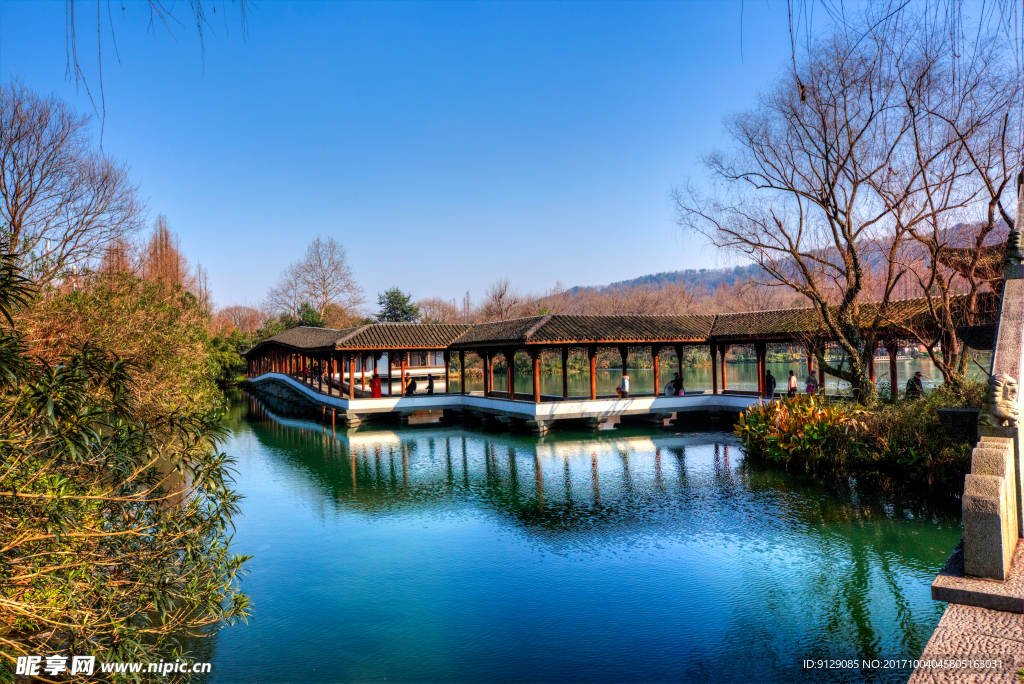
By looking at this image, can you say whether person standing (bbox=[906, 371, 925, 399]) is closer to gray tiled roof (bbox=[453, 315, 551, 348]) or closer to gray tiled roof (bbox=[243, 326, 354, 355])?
A: gray tiled roof (bbox=[453, 315, 551, 348])

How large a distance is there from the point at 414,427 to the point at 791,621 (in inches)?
609

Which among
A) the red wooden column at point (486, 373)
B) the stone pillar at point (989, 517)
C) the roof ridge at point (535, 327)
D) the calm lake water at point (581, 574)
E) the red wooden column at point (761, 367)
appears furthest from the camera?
the red wooden column at point (486, 373)

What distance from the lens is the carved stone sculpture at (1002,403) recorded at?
4621 millimetres

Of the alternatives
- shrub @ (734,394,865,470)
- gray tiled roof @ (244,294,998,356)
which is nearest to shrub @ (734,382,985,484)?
shrub @ (734,394,865,470)

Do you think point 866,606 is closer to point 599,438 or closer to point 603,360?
point 599,438

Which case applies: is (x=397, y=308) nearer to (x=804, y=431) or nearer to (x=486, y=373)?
(x=486, y=373)

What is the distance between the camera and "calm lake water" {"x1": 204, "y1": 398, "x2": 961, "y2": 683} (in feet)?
18.0

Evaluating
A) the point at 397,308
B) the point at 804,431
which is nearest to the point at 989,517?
the point at 804,431

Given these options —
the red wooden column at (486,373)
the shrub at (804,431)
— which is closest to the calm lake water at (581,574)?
the shrub at (804,431)

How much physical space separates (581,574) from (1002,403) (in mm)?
4451

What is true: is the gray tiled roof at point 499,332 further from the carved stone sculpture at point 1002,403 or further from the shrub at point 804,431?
the carved stone sculpture at point 1002,403

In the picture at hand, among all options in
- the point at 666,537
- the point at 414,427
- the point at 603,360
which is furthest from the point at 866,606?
the point at 603,360

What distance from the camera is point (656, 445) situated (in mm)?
16219

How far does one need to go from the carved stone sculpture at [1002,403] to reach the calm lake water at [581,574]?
211 cm
